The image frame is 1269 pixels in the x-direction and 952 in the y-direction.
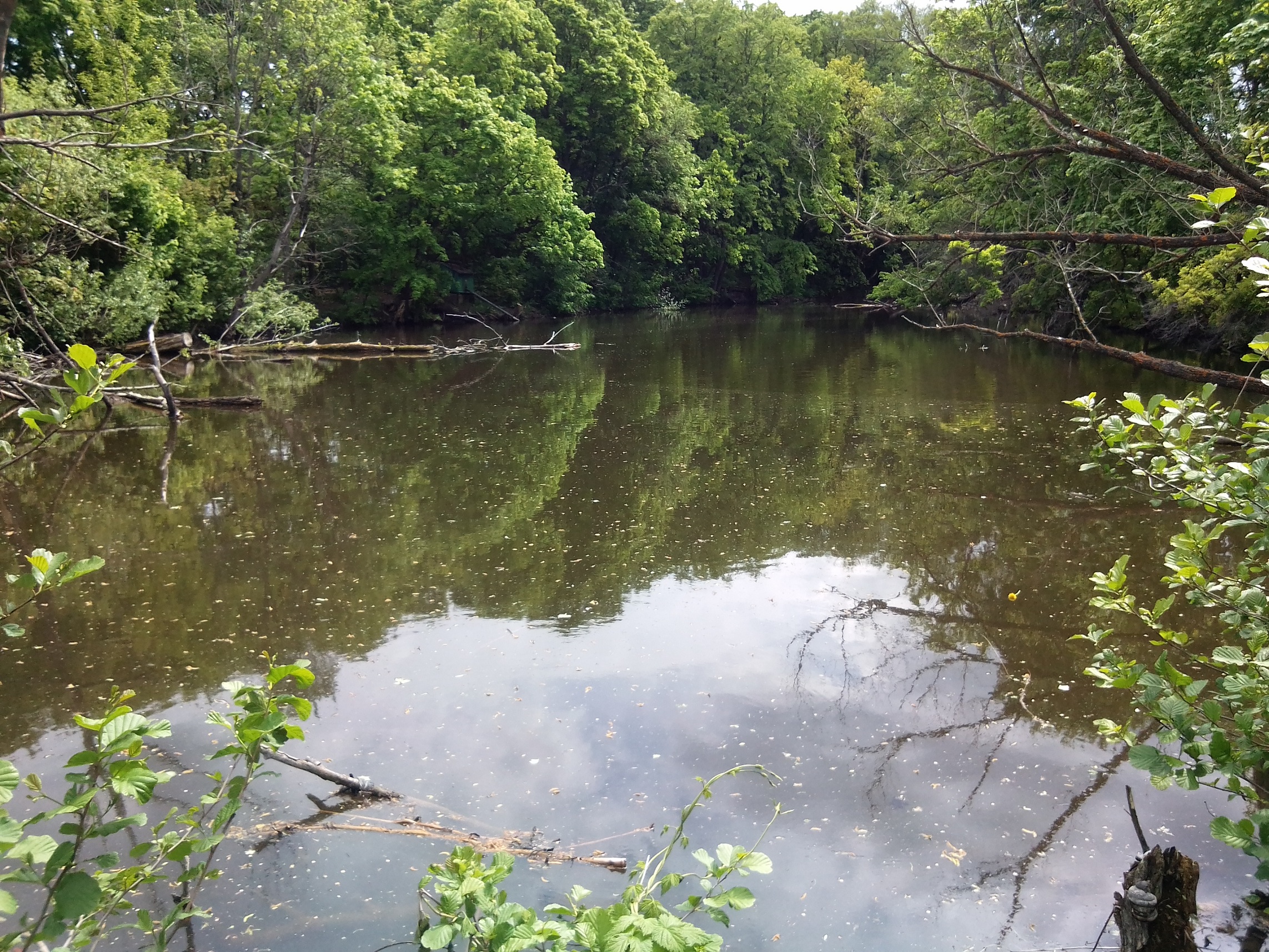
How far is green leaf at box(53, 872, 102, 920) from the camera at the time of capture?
185 centimetres

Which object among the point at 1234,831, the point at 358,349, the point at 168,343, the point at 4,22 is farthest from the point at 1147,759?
the point at 358,349

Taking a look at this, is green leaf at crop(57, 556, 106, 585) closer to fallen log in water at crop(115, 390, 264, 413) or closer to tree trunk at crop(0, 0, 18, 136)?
tree trunk at crop(0, 0, 18, 136)

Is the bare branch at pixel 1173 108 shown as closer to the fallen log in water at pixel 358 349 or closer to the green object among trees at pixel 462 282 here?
the fallen log in water at pixel 358 349

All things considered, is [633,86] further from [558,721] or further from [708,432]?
[558,721]

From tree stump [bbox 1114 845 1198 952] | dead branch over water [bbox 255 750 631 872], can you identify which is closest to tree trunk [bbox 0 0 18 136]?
dead branch over water [bbox 255 750 631 872]

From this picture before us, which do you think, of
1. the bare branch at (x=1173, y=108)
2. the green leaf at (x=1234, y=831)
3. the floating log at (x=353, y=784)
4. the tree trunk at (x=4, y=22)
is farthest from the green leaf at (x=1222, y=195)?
the floating log at (x=353, y=784)

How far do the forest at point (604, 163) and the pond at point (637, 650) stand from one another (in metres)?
2.12

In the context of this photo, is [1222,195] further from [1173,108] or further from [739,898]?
[739,898]

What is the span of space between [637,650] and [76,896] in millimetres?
4048

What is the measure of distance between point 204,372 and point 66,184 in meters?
4.38

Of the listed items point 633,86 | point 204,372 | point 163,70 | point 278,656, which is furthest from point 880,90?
point 278,656

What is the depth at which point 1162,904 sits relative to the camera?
116 inches

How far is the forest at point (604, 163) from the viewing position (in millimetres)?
4570

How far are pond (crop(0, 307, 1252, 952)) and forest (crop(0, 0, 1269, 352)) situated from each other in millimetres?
2117
